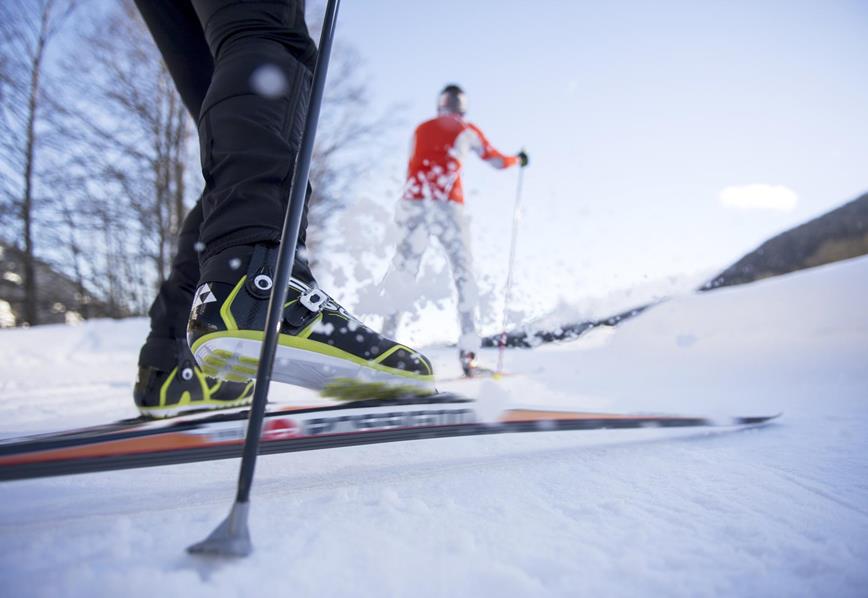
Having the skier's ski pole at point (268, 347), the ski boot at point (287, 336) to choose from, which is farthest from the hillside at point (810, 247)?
the skier's ski pole at point (268, 347)

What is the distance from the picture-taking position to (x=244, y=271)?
0.73 meters

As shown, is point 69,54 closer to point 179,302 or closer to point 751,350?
point 179,302

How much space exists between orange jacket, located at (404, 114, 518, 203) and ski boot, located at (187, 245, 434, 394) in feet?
7.49

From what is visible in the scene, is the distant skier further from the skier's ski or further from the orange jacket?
the skier's ski

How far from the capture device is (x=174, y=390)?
1.13m

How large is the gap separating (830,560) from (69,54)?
354 inches

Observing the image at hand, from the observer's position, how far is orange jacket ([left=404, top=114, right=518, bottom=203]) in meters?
3.08

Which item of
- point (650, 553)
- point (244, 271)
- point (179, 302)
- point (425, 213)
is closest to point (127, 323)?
point (425, 213)

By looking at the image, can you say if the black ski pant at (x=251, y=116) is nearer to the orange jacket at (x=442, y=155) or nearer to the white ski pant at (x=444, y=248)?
the white ski pant at (x=444, y=248)

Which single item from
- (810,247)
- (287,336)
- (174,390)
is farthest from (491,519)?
(810,247)

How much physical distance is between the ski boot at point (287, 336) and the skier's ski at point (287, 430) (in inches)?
2.9

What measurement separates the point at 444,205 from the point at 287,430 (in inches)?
96.5

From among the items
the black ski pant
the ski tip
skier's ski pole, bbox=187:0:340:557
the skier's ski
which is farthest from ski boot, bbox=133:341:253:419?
the ski tip

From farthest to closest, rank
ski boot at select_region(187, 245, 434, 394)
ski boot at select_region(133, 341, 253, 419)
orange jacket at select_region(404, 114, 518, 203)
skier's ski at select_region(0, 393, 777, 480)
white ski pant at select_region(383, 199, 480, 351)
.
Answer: orange jacket at select_region(404, 114, 518, 203)
white ski pant at select_region(383, 199, 480, 351)
ski boot at select_region(133, 341, 253, 419)
ski boot at select_region(187, 245, 434, 394)
skier's ski at select_region(0, 393, 777, 480)
